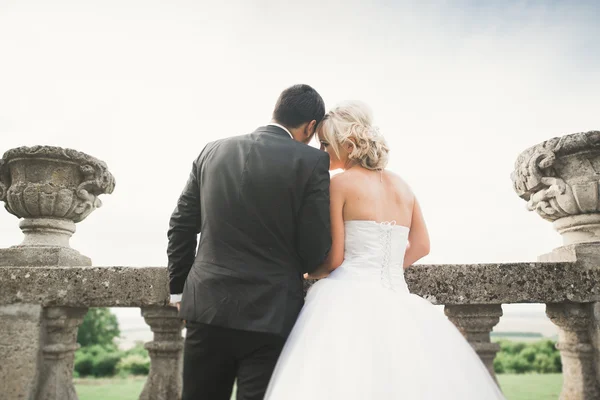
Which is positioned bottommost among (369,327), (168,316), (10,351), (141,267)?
(10,351)

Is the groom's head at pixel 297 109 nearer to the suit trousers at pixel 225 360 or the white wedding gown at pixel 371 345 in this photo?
the white wedding gown at pixel 371 345

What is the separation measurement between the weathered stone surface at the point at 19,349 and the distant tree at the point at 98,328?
29.3ft

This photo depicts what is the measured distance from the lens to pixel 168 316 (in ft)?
8.47

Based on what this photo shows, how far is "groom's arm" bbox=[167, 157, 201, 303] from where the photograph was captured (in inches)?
75.9

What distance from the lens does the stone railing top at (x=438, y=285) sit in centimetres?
247

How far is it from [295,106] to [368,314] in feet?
3.34

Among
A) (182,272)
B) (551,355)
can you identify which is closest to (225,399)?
(182,272)

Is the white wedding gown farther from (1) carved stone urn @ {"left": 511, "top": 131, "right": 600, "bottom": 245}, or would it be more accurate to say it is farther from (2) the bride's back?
(1) carved stone urn @ {"left": 511, "top": 131, "right": 600, "bottom": 245}

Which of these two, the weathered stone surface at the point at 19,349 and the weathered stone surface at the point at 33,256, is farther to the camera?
the weathered stone surface at the point at 33,256

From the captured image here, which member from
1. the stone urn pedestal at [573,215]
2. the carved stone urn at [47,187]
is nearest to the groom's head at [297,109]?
the stone urn pedestal at [573,215]

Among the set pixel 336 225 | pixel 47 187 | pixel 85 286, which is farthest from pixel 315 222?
pixel 47 187

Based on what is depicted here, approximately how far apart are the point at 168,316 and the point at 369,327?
1477 millimetres

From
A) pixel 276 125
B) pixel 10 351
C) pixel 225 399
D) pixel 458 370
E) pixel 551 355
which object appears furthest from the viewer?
pixel 551 355

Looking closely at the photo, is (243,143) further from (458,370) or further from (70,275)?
(70,275)
